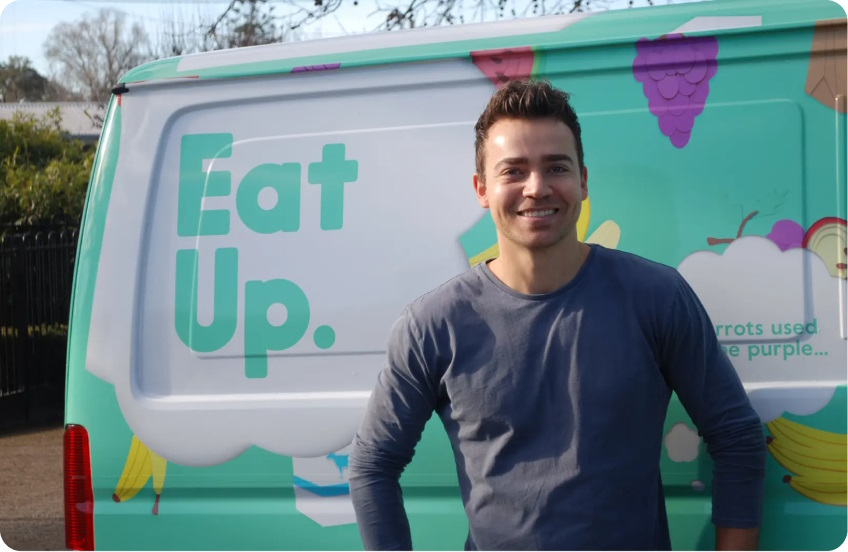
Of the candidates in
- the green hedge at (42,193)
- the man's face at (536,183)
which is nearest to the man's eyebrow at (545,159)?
the man's face at (536,183)

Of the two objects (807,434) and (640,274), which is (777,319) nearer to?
(807,434)

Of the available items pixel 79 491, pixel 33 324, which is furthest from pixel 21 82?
pixel 79 491

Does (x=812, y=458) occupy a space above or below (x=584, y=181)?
below

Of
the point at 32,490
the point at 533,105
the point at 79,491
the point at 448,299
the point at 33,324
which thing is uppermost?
the point at 533,105

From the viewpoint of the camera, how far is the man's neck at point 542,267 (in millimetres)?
2172

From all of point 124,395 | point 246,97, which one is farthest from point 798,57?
point 124,395

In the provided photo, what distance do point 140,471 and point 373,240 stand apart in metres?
0.98

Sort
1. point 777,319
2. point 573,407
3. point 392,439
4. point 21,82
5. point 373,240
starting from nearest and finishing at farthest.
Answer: point 573,407, point 392,439, point 777,319, point 373,240, point 21,82

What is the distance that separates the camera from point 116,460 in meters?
2.71

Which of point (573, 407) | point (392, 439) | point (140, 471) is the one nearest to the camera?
point (573, 407)

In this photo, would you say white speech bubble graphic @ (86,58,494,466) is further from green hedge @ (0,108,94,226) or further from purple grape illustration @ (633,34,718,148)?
green hedge @ (0,108,94,226)

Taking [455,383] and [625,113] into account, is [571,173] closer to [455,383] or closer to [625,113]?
[625,113]

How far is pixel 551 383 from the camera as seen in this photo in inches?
83.1

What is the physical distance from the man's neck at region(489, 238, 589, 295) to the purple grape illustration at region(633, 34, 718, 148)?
0.49 m
